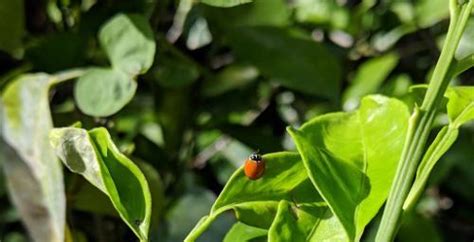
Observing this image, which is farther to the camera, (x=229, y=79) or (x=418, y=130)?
(x=229, y=79)

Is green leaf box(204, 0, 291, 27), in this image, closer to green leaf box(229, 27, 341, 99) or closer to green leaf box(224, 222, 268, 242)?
green leaf box(229, 27, 341, 99)

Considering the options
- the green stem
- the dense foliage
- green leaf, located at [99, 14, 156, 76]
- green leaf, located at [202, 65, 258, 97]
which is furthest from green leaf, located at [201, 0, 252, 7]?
green leaf, located at [202, 65, 258, 97]

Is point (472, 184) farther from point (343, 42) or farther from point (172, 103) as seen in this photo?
point (172, 103)

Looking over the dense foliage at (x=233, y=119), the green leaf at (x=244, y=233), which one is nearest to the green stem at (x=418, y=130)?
the dense foliage at (x=233, y=119)

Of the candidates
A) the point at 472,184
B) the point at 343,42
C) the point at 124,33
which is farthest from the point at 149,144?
the point at 472,184

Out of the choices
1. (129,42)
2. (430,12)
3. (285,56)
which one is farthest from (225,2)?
(430,12)

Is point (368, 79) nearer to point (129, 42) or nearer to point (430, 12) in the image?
point (430, 12)
